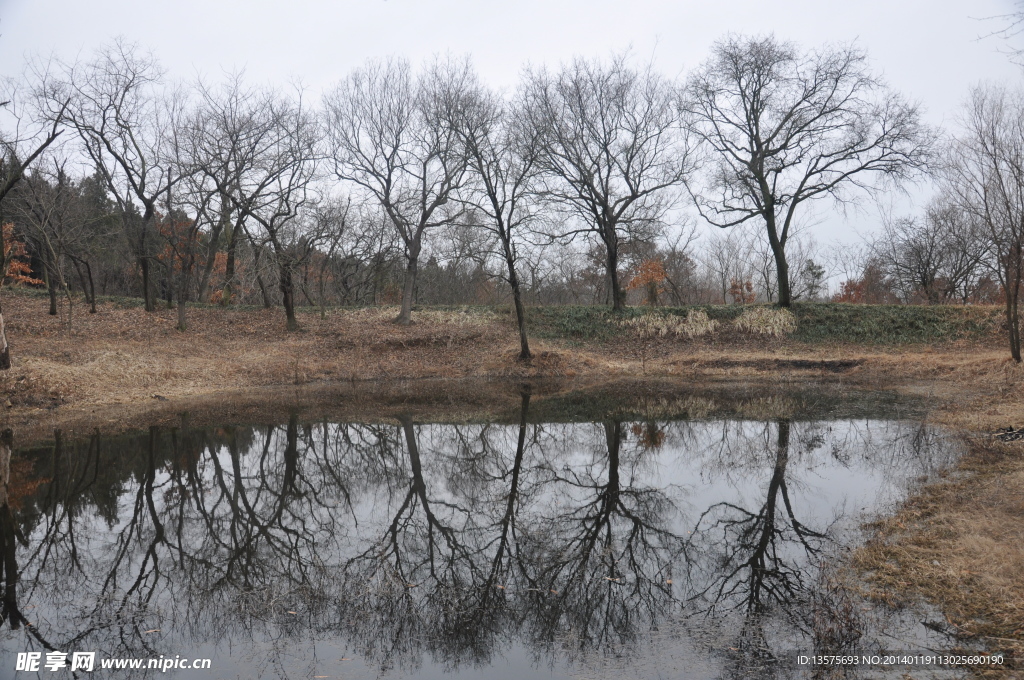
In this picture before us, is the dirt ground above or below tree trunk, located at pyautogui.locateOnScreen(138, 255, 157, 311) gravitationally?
below

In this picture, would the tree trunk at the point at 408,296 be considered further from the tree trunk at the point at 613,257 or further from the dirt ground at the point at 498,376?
the tree trunk at the point at 613,257

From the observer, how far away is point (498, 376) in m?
22.2

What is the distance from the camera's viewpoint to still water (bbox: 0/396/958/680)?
4.52m

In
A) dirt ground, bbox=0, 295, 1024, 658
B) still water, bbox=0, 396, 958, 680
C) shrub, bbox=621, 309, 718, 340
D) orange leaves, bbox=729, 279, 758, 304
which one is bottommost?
still water, bbox=0, 396, 958, 680

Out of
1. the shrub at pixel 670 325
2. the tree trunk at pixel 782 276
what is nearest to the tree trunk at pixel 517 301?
the shrub at pixel 670 325

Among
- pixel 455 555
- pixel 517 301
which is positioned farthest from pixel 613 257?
pixel 455 555

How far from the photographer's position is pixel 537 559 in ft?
20.0

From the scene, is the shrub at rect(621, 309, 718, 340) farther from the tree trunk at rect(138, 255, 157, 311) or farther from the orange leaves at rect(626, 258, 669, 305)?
the tree trunk at rect(138, 255, 157, 311)

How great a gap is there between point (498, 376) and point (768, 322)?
41.3 feet

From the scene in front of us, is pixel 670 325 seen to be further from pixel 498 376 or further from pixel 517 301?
pixel 498 376

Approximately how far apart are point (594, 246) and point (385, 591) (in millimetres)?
36432

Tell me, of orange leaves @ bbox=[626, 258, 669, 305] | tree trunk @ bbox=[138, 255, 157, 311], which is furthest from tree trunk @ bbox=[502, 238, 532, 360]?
tree trunk @ bbox=[138, 255, 157, 311]

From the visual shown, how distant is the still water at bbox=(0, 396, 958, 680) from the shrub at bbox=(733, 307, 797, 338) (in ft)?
50.7

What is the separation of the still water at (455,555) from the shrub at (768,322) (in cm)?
1547
